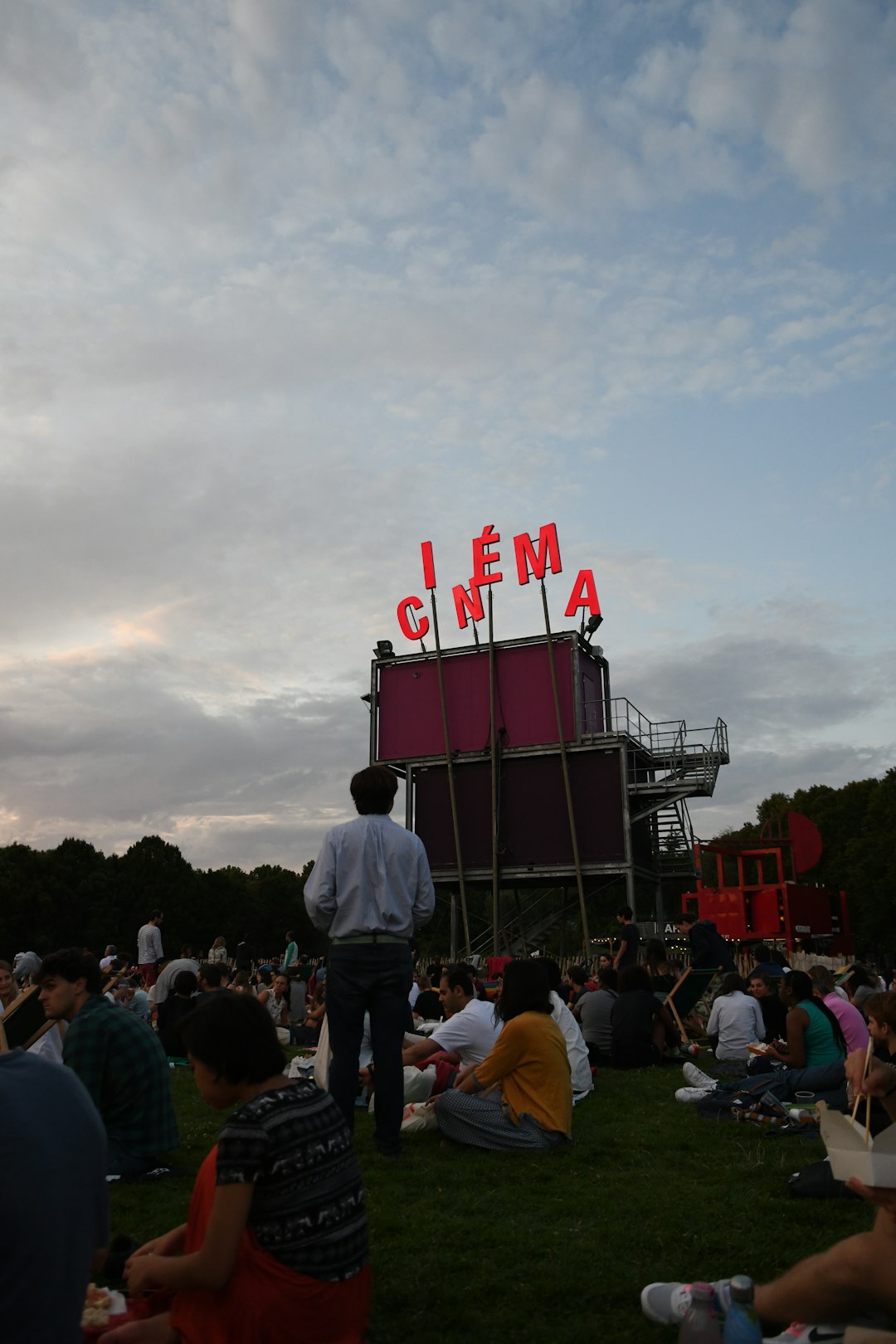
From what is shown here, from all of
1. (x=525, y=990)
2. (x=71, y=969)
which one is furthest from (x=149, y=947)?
(x=525, y=990)

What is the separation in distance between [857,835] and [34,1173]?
64843 millimetres

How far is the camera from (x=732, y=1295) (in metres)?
3.48

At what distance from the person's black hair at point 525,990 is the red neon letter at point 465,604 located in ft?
98.3

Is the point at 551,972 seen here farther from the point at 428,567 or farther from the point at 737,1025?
the point at 428,567

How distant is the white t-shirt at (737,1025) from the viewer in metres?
11.8

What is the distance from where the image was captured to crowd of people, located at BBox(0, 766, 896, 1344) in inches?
123

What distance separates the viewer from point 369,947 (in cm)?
667

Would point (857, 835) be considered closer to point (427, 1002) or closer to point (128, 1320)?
point (427, 1002)

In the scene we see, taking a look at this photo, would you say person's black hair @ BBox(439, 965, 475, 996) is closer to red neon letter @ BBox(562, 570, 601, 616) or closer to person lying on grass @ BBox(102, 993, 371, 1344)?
person lying on grass @ BBox(102, 993, 371, 1344)

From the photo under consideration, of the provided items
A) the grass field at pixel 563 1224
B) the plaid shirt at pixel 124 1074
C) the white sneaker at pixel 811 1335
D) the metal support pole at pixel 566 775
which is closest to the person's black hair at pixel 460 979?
the grass field at pixel 563 1224

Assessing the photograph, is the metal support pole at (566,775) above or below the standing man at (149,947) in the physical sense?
above

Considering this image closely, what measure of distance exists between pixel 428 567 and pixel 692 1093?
96.4 feet

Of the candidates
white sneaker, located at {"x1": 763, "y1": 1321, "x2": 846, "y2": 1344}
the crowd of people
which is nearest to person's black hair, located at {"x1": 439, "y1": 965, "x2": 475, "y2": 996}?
the crowd of people

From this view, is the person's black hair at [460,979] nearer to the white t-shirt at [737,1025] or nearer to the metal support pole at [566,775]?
the white t-shirt at [737,1025]
